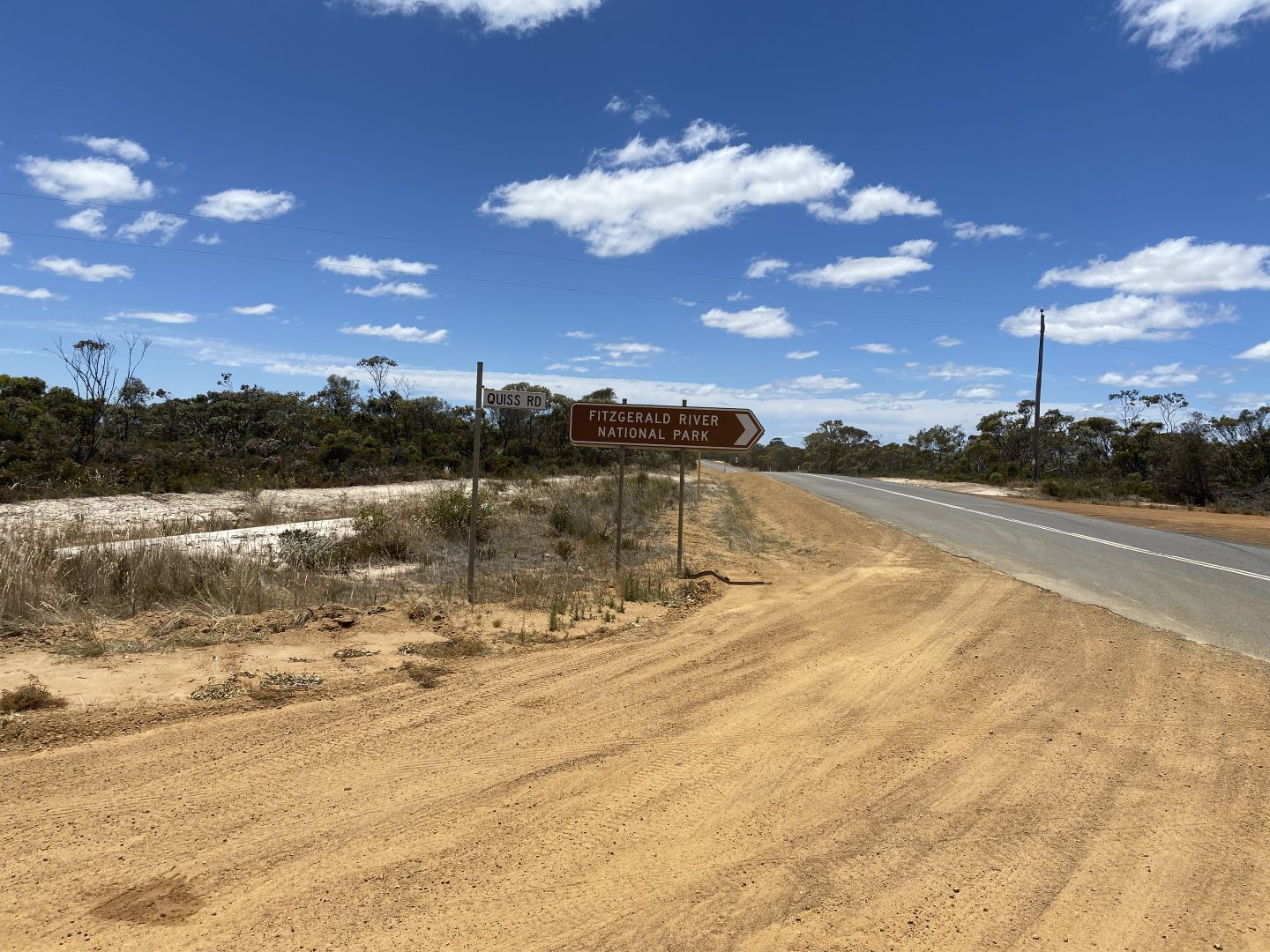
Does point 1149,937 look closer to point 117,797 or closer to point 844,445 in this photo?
point 117,797

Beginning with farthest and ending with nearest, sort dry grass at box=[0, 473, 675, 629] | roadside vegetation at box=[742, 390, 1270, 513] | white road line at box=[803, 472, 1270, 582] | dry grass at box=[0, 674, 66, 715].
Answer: roadside vegetation at box=[742, 390, 1270, 513], white road line at box=[803, 472, 1270, 582], dry grass at box=[0, 473, 675, 629], dry grass at box=[0, 674, 66, 715]

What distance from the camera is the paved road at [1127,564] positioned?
8.22 m

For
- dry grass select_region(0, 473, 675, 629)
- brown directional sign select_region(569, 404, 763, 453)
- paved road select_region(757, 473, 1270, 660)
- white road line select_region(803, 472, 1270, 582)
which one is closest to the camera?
dry grass select_region(0, 473, 675, 629)

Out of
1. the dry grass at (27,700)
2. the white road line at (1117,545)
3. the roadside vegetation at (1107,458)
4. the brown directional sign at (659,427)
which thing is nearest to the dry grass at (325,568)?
the dry grass at (27,700)

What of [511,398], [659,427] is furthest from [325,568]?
[659,427]

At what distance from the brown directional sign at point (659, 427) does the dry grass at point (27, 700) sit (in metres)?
6.80

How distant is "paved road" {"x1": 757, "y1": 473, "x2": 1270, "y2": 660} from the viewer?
8219 millimetres

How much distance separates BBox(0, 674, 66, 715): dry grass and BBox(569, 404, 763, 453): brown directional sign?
6.80m

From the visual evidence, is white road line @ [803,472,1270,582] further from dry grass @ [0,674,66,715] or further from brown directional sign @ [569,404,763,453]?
dry grass @ [0,674,66,715]

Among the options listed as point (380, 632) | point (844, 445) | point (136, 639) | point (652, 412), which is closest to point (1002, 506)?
point (652, 412)

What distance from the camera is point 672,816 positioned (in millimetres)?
3541

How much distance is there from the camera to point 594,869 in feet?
10.1

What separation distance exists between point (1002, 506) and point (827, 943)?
25.6 meters

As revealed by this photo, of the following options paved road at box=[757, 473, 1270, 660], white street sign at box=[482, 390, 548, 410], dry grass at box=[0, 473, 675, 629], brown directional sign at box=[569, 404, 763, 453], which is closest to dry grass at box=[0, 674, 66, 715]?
dry grass at box=[0, 473, 675, 629]
